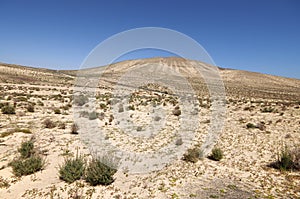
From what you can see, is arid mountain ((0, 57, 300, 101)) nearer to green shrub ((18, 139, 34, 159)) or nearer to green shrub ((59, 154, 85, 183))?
green shrub ((18, 139, 34, 159))

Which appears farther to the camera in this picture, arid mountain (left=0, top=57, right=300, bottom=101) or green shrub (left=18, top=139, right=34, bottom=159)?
arid mountain (left=0, top=57, right=300, bottom=101)

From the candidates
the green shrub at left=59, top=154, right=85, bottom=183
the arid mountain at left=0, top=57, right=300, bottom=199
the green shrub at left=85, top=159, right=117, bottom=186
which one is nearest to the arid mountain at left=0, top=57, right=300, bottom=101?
the arid mountain at left=0, top=57, right=300, bottom=199

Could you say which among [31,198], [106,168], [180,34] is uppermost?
[180,34]

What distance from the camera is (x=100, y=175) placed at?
6945mm

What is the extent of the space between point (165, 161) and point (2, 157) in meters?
6.37

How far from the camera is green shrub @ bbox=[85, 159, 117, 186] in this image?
6949mm

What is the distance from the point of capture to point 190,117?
65.7 feet

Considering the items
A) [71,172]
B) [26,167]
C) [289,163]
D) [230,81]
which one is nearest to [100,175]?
[71,172]

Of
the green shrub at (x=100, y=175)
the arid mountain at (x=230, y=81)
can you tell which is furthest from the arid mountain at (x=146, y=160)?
the arid mountain at (x=230, y=81)

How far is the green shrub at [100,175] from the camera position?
22.8ft

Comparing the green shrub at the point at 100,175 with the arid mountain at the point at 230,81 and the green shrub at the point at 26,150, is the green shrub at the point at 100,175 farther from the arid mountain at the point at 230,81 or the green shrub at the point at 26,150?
the arid mountain at the point at 230,81

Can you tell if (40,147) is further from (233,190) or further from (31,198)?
(233,190)

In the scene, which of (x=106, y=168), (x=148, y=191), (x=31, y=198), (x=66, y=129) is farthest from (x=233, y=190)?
(x=66, y=129)

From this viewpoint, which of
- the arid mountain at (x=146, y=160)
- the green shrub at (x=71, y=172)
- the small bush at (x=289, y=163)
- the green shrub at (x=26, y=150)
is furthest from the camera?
the green shrub at (x=26, y=150)
